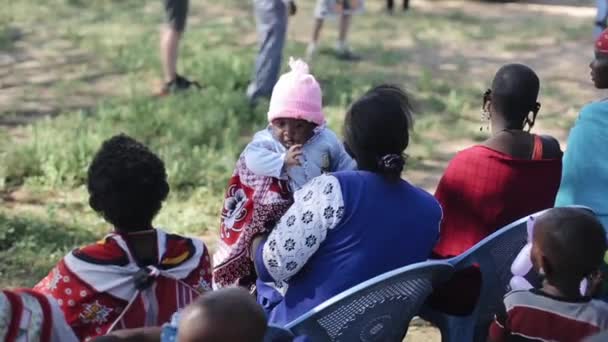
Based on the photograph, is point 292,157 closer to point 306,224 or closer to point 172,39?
point 306,224

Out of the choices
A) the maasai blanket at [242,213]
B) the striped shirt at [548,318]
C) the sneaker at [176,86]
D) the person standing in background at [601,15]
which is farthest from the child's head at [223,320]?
the person standing in background at [601,15]

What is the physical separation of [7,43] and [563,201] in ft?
23.3

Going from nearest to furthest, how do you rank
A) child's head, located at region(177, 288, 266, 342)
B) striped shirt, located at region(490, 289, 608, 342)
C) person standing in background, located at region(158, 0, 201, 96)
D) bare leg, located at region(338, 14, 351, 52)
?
1. child's head, located at region(177, 288, 266, 342)
2. striped shirt, located at region(490, 289, 608, 342)
3. person standing in background, located at region(158, 0, 201, 96)
4. bare leg, located at region(338, 14, 351, 52)

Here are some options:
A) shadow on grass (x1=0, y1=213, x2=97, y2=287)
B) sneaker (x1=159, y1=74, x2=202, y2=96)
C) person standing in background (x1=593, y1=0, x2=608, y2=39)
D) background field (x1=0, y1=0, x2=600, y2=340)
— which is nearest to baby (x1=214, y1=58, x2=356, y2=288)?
background field (x1=0, y1=0, x2=600, y2=340)

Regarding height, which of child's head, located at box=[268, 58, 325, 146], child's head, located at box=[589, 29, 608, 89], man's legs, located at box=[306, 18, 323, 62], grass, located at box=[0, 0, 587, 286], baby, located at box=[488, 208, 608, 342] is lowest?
grass, located at box=[0, 0, 587, 286]

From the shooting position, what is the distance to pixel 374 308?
2.64 metres

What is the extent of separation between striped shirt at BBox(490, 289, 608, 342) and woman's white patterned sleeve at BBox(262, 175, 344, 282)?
0.58 m

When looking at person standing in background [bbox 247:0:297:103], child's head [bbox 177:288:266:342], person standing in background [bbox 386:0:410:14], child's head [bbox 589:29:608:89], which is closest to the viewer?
child's head [bbox 177:288:266:342]

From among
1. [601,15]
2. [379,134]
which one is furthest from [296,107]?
[601,15]

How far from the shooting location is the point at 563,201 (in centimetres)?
343

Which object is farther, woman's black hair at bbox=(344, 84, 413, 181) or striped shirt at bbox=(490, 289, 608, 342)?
woman's black hair at bbox=(344, 84, 413, 181)

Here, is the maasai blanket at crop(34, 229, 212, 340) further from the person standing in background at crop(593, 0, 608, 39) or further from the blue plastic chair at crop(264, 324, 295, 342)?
the person standing in background at crop(593, 0, 608, 39)

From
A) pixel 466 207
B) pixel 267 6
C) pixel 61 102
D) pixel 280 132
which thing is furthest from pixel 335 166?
pixel 61 102

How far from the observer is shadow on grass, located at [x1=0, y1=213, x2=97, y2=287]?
4.50 m
